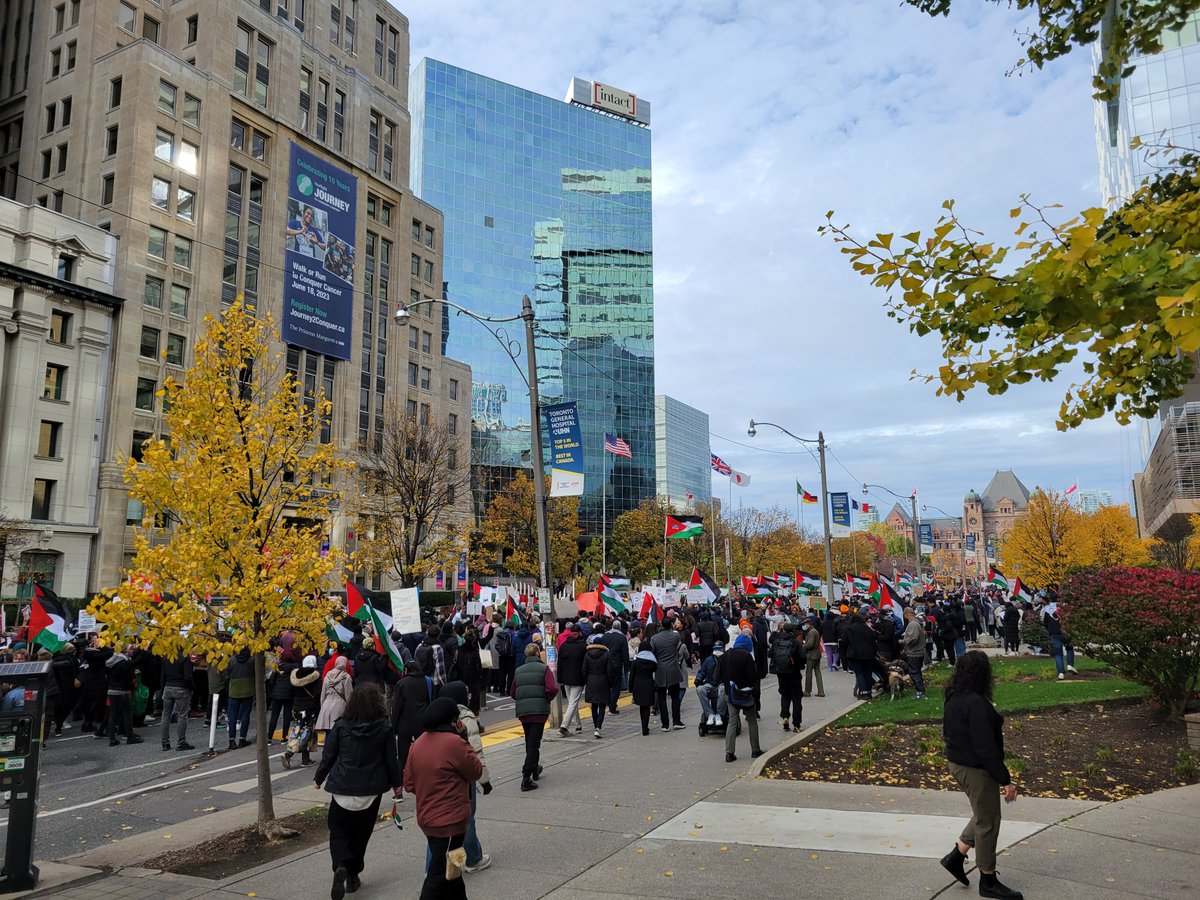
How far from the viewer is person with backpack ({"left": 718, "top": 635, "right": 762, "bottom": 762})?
11.8m

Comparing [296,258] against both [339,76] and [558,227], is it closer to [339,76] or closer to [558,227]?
[339,76]

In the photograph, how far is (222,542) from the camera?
919 centimetres

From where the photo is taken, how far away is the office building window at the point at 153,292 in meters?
42.7

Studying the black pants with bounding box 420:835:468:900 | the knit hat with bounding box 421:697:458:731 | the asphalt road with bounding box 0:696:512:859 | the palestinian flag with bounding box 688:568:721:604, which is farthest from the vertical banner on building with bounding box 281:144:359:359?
the black pants with bounding box 420:835:468:900

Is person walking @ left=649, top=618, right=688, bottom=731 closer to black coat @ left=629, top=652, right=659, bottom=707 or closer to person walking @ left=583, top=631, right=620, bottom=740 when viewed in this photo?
black coat @ left=629, top=652, right=659, bottom=707

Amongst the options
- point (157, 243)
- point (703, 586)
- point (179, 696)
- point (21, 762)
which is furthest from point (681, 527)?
point (157, 243)

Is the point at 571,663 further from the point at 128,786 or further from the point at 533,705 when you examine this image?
the point at 128,786

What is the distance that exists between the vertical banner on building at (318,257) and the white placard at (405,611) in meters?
37.8

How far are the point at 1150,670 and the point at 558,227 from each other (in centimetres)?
10120

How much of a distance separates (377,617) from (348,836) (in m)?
6.60

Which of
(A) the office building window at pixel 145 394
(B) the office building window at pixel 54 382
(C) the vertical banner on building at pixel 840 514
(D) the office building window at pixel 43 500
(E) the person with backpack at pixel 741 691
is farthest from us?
(A) the office building window at pixel 145 394

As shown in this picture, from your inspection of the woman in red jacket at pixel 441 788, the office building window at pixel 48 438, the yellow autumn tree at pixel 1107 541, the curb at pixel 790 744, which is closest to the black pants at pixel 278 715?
the curb at pixel 790 744

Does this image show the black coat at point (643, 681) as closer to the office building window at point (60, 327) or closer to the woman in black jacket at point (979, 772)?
the woman in black jacket at point (979, 772)

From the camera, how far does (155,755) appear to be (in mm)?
13766
